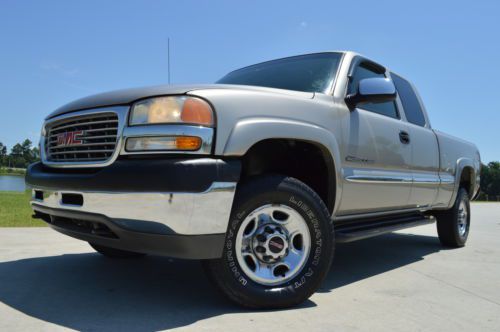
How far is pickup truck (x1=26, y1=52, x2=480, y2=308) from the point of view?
86.6 inches

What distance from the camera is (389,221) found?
3.98m

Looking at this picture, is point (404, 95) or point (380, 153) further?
point (404, 95)

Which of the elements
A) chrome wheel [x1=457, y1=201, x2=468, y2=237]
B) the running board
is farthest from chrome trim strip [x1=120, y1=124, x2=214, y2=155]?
chrome wheel [x1=457, y1=201, x2=468, y2=237]

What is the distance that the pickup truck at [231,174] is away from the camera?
220 centimetres

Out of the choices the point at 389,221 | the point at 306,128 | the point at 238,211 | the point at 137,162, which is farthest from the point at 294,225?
the point at 389,221

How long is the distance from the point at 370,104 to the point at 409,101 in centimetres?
125

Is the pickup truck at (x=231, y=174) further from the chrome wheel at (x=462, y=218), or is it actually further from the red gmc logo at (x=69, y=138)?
the chrome wheel at (x=462, y=218)

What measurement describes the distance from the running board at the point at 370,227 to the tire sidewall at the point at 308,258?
36 centimetres

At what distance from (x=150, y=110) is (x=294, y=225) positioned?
1138 millimetres

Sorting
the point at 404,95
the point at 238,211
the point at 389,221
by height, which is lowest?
the point at 389,221

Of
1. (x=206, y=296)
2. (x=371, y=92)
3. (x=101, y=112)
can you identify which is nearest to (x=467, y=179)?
(x=371, y=92)

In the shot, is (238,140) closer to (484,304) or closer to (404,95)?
(484,304)

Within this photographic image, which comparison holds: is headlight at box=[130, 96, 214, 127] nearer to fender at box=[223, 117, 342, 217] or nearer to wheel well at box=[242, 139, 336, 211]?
fender at box=[223, 117, 342, 217]

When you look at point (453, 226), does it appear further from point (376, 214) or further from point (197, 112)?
point (197, 112)
